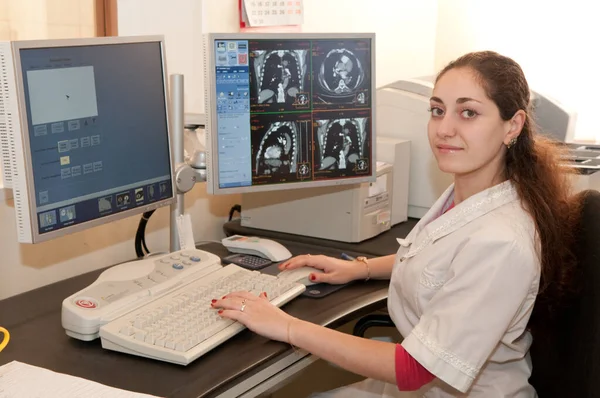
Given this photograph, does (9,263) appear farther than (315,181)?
No

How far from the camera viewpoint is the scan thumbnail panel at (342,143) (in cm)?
186

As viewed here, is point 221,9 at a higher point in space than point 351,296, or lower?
higher

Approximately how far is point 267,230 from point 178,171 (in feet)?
1.55

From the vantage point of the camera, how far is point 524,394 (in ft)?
4.78

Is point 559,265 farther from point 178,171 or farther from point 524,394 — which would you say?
point 178,171

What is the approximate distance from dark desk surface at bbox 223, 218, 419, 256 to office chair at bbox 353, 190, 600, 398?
1.86 feet

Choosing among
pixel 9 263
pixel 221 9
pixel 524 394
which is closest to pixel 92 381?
pixel 9 263

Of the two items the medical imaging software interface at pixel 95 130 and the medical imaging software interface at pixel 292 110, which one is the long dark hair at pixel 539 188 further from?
the medical imaging software interface at pixel 95 130

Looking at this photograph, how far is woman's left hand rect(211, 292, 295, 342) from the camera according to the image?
4.48 feet

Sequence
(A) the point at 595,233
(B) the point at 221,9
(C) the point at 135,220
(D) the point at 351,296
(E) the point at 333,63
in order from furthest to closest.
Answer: (B) the point at 221,9 → (C) the point at 135,220 → (E) the point at 333,63 → (D) the point at 351,296 → (A) the point at 595,233

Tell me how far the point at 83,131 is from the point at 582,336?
0.98 m

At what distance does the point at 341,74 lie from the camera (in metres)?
1.85

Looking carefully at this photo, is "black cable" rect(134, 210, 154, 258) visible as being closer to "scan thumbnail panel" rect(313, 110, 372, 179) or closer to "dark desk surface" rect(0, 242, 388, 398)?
"dark desk surface" rect(0, 242, 388, 398)

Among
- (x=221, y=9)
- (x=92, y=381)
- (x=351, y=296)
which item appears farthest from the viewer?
(x=221, y=9)
